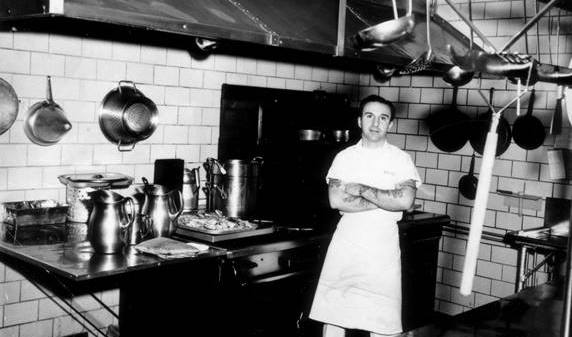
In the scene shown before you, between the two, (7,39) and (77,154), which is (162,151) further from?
(7,39)

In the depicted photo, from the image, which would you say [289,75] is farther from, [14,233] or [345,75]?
[14,233]

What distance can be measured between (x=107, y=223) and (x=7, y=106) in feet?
3.55

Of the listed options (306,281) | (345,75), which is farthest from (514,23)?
(306,281)

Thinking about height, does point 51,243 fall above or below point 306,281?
above

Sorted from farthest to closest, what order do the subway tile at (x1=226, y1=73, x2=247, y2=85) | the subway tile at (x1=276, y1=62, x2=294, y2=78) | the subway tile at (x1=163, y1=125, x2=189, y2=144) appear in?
the subway tile at (x1=276, y1=62, x2=294, y2=78)
the subway tile at (x1=226, y1=73, x2=247, y2=85)
the subway tile at (x1=163, y1=125, x2=189, y2=144)

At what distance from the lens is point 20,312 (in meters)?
3.99

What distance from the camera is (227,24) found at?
3.24m

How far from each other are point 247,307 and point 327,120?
2.11 metres

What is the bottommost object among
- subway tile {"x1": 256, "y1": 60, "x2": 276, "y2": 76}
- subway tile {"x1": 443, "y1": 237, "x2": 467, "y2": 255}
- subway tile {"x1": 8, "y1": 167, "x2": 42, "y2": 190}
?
subway tile {"x1": 443, "y1": 237, "x2": 467, "y2": 255}

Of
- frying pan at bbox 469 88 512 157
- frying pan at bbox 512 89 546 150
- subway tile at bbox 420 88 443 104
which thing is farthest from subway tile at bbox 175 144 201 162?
frying pan at bbox 512 89 546 150

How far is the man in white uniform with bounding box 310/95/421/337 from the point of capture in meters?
3.69

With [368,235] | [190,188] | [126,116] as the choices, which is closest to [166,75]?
[126,116]

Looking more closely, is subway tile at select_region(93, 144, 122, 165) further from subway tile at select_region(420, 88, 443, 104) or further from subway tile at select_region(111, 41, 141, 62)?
subway tile at select_region(420, 88, 443, 104)

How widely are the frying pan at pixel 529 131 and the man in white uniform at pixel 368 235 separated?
6.04 ft
